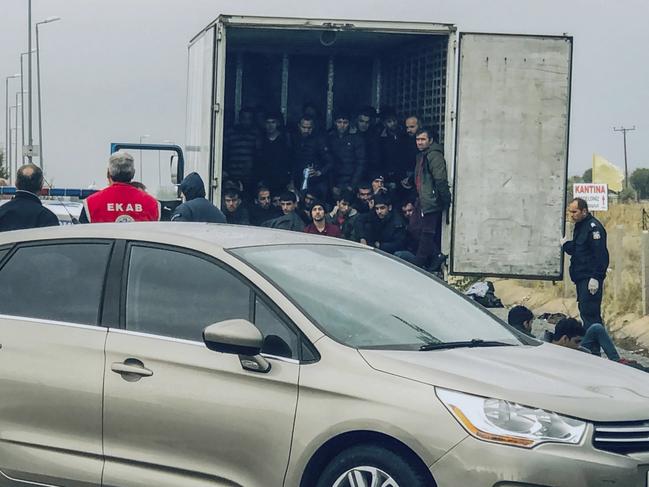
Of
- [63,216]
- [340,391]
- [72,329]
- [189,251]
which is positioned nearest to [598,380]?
[340,391]

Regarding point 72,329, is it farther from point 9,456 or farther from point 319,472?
point 319,472

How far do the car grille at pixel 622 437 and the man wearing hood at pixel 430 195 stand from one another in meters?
8.60

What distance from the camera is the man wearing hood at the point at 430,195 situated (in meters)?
14.1

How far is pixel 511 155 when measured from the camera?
550 inches

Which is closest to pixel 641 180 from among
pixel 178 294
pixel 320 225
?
pixel 320 225

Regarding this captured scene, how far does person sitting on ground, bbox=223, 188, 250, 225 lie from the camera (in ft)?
50.2

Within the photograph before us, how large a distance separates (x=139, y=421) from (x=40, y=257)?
1.14 m

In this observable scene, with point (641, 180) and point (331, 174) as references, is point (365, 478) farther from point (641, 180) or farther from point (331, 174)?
point (641, 180)

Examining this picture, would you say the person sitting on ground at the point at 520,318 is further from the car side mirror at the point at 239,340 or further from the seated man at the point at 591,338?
the car side mirror at the point at 239,340

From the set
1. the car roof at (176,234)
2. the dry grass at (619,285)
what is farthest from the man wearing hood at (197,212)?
the dry grass at (619,285)

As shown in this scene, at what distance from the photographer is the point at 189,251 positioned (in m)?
6.39

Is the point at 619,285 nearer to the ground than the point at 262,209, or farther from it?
nearer to the ground

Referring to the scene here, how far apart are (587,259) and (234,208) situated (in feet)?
12.2

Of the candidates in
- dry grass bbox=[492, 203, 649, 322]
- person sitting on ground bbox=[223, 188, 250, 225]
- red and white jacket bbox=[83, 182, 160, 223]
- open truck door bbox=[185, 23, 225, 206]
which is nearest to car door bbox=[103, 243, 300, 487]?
red and white jacket bbox=[83, 182, 160, 223]
